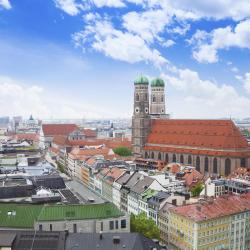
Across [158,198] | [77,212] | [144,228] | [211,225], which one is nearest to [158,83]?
[158,198]

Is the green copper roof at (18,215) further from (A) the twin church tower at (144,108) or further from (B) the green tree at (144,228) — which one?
(A) the twin church tower at (144,108)

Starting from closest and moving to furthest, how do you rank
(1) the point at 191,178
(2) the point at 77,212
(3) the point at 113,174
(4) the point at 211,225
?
1. (2) the point at 77,212
2. (4) the point at 211,225
3. (3) the point at 113,174
4. (1) the point at 191,178

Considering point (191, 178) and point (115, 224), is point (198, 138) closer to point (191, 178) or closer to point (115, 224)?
point (191, 178)

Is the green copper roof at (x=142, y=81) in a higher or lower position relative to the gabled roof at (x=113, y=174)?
higher

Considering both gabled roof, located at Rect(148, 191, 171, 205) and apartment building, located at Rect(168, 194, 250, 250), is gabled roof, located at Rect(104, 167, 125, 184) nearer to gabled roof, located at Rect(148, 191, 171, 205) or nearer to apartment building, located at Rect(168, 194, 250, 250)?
gabled roof, located at Rect(148, 191, 171, 205)

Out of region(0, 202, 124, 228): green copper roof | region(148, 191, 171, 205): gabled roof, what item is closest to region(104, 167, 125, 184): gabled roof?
region(148, 191, 171, 205): gabled roof

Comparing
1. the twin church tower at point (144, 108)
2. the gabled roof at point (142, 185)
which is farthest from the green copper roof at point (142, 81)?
the gabled roof at point (142, 185)
